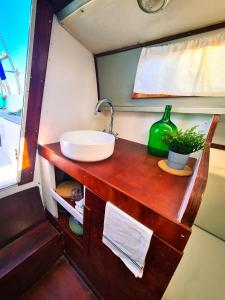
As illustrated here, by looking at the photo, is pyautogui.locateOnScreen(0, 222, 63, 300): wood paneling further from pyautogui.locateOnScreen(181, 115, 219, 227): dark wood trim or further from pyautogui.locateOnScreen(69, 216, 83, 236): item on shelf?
pyautogui.locateOnScreen(181, 115, 219, 227): dark wood trim

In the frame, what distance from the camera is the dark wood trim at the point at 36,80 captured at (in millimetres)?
784

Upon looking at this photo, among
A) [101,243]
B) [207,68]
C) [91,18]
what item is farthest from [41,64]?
[101,243]

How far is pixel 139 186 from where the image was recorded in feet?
2.01

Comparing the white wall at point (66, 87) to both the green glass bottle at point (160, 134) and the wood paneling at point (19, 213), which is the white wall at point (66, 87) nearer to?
the wood paneling at point (19, 213)

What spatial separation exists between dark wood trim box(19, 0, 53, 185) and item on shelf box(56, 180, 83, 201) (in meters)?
0.27

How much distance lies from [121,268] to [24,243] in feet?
2.26

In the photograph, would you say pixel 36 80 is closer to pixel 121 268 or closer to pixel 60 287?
pixel 121 268

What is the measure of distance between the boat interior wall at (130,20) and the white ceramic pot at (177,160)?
0.68 metres

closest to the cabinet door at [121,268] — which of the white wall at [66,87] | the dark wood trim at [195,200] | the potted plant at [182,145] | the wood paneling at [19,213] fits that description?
the dark wood trim at [195,200]

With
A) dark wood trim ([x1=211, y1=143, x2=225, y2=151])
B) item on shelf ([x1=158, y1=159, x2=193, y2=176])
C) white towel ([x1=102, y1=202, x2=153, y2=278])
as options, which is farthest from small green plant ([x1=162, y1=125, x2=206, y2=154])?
white towel ([x1=102, y1=202, x2=153, y2=278])

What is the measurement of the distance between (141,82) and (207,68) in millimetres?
406

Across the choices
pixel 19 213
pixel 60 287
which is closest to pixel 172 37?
pixel 19 213

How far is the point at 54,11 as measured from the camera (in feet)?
2.68

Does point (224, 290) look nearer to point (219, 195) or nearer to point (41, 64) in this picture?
point (219, 195)
